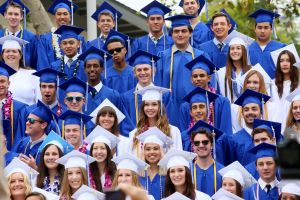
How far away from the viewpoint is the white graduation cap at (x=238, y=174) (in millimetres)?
9750

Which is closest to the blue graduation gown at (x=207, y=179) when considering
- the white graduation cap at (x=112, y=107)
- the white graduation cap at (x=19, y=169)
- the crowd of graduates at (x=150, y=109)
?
the crowd of graduates at (x=150, y=109)

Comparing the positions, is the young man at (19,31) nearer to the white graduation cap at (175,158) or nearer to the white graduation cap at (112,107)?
the white graduation cap at (112,107)

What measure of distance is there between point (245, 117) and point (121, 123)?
1441 mm

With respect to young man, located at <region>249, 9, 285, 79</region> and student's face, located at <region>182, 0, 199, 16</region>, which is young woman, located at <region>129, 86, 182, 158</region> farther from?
student's face, located at <region>182, 0, 199, 16</region>

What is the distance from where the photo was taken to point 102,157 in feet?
32.8

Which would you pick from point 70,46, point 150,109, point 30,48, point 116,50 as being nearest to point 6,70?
point 70,46

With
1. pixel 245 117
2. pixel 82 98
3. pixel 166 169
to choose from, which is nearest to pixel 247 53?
pixel 245 117

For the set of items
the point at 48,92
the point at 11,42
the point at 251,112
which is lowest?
the point at 251,112

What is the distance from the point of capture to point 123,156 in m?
9.73

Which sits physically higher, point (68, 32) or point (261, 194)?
point (68, 32)

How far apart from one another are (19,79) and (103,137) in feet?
7.18

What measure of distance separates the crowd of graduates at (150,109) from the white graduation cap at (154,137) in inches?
0.5

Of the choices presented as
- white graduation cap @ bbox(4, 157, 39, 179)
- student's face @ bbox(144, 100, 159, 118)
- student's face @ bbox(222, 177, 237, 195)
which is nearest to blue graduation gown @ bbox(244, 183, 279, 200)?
student's face @ bbox(222, 177, 237, 195)

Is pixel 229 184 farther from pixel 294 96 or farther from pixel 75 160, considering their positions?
pixel 294 96
